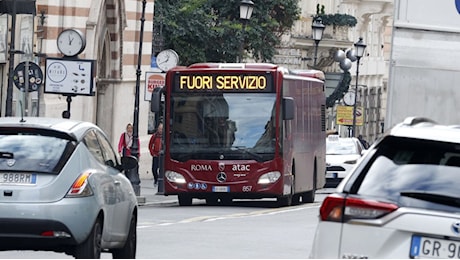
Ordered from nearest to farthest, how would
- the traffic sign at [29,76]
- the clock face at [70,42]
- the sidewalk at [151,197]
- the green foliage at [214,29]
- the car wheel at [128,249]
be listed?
the car wheel at [128,249] < the traffic sign at [29,76] < the clock face at [70,42] < the sidewalk at [151,197] < the green foliage at [214,29]

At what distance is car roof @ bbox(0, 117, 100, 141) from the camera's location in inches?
575

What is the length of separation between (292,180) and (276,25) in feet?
81.1

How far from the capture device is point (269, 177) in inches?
1259

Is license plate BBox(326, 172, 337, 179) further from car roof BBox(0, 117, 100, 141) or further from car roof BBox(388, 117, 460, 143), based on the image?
car roof BBox(388, 117, 460, 143)

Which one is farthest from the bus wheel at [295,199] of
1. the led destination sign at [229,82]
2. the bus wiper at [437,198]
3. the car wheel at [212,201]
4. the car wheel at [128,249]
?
the bus wiper at [437,198]

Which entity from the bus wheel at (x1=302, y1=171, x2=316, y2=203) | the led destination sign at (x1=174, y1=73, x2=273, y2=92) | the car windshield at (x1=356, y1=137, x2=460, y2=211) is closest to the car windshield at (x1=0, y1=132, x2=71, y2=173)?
the car windshield at (x1=356, y1=137, x2=460, y2=211)

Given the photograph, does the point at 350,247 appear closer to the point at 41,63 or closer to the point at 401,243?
the point at 401,243

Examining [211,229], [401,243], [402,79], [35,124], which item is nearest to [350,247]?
[401,243]

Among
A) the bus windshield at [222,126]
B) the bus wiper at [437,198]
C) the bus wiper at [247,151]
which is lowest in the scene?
the bus wiper at [247,151]

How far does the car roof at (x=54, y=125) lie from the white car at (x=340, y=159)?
29.3 meters

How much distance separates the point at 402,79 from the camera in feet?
55.0

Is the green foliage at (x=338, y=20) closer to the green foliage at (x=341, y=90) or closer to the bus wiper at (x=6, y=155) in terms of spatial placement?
the green foliage at (x=341, y=90)

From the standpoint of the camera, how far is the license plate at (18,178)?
14062mm

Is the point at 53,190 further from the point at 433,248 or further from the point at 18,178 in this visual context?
the point at 433,248
